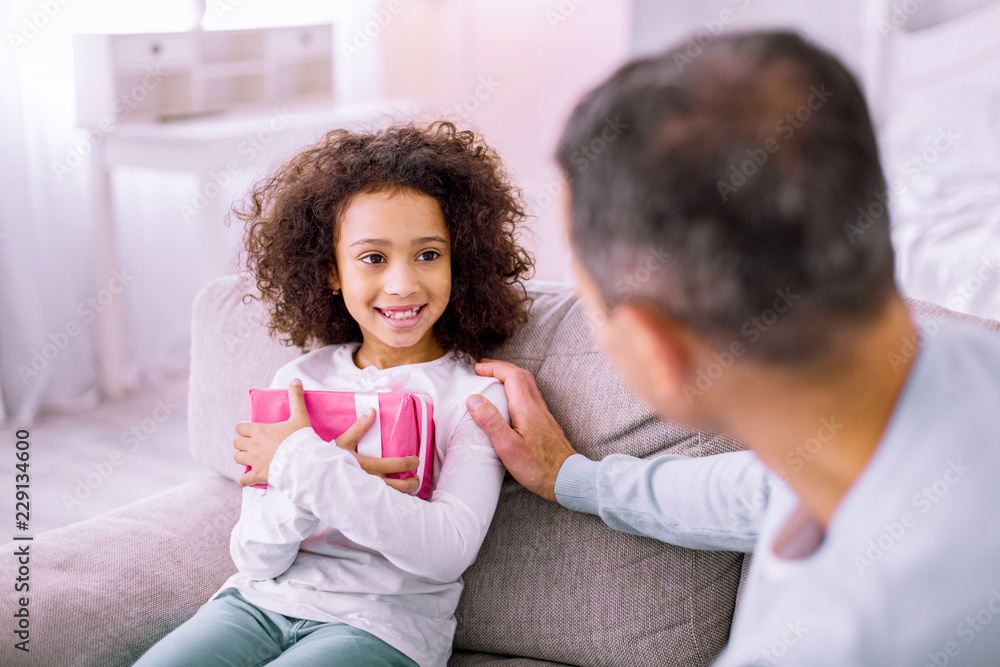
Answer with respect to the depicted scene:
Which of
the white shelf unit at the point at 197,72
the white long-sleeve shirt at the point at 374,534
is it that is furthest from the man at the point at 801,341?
the white shelf unit at the point at 197,72

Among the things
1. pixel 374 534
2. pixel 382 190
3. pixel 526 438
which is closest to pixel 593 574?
pixel 526 438

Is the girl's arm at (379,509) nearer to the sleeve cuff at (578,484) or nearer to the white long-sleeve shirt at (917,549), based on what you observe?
the sleeve cuff at (578,484)

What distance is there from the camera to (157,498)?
1344 millimetres

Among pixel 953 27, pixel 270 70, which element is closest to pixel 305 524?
pixel 270 70

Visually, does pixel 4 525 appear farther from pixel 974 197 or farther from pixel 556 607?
pixel 974 197

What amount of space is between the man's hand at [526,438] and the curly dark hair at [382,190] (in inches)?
5.6

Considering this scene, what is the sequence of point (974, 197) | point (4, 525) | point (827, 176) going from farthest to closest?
point (974, 197) → point (4, 525) → point (827, 176)

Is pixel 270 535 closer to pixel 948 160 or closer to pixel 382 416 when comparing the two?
pixel 382 416

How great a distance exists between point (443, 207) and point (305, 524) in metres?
0.48

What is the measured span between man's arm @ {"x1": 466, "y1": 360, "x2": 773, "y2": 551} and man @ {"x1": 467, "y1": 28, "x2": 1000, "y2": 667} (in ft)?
1.17

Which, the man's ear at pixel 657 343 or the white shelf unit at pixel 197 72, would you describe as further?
the white shelf unit at pixel 197 72

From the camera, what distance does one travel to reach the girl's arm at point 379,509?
0.97 m

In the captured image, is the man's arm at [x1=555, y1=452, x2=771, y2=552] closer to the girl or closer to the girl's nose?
the girl

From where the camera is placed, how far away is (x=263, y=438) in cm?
108
